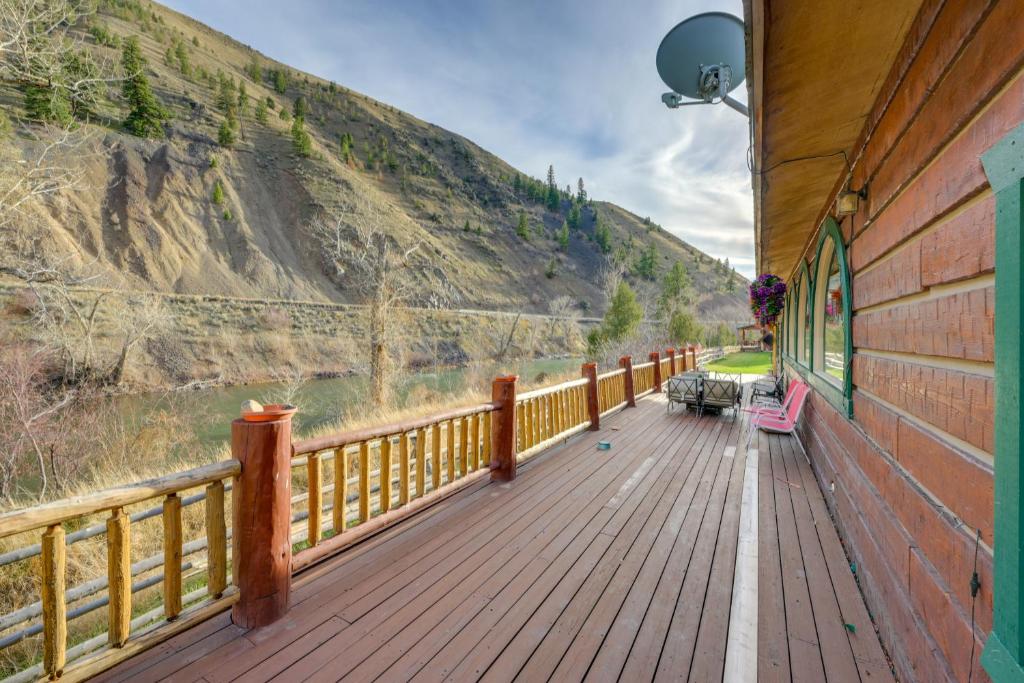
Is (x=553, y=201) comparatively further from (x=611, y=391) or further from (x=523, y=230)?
(x=611, y=391)

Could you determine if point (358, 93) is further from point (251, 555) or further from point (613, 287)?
point (251, 555)

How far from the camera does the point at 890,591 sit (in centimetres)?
191

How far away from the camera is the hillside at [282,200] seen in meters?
27.2

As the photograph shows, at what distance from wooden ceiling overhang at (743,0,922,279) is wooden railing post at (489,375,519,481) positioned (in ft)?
8.94

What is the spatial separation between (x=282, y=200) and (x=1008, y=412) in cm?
4620

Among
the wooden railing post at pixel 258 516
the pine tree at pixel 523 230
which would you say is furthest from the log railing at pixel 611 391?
the pine tree at pixel 523 230

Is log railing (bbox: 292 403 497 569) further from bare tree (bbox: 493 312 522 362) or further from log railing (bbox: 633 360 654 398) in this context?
bare tree (bbox: 493 312 522 362)

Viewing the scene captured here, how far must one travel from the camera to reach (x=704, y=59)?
2.63m

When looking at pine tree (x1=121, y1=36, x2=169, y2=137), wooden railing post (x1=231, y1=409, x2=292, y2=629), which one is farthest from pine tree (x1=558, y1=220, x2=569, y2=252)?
wooden railing post (x1=231, y1=409, x2=292, y2=629)

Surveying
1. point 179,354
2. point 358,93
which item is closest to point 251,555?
point 179,354

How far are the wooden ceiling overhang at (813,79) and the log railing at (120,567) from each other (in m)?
2.95

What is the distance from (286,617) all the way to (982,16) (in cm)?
359

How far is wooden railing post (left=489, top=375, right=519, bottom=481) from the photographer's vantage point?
4.15 m

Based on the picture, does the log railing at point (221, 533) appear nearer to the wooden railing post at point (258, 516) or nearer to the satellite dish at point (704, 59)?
the wooden railing post at point (258, 516)
